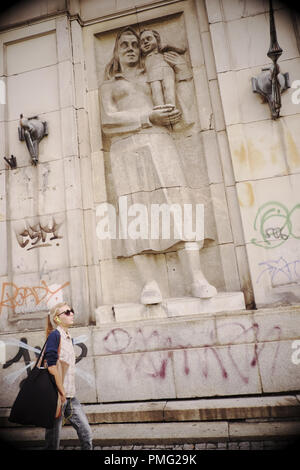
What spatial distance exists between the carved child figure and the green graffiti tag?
8.26 ft

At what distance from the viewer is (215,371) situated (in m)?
5.25

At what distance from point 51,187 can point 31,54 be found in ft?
9.75

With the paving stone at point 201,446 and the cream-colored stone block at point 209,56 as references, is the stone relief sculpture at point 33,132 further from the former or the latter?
the paving stone at point 201,446

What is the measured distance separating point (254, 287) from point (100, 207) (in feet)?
10.1

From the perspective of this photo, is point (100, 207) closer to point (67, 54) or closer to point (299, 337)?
point (67, 54)

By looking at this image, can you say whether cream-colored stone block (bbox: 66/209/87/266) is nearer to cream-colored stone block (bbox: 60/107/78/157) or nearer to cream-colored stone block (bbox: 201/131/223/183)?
cream-colored stone block (bbox: 60/107/78/157)

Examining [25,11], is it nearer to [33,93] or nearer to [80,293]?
[33,93]

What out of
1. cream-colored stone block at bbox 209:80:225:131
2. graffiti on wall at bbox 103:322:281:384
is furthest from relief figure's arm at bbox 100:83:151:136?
graffiti on wall at bbox 103:322:281:384

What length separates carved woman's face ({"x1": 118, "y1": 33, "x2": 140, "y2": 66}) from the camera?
22.7 ft

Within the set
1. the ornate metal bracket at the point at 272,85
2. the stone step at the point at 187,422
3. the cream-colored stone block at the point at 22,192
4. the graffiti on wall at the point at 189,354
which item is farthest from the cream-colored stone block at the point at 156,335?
the ornate metal bracket at the point at 272,85

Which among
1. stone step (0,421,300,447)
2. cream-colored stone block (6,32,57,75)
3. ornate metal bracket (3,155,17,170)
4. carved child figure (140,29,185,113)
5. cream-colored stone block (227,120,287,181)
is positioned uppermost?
cream-colored stone block (6,32,57,75)

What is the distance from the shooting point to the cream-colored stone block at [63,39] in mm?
7047
